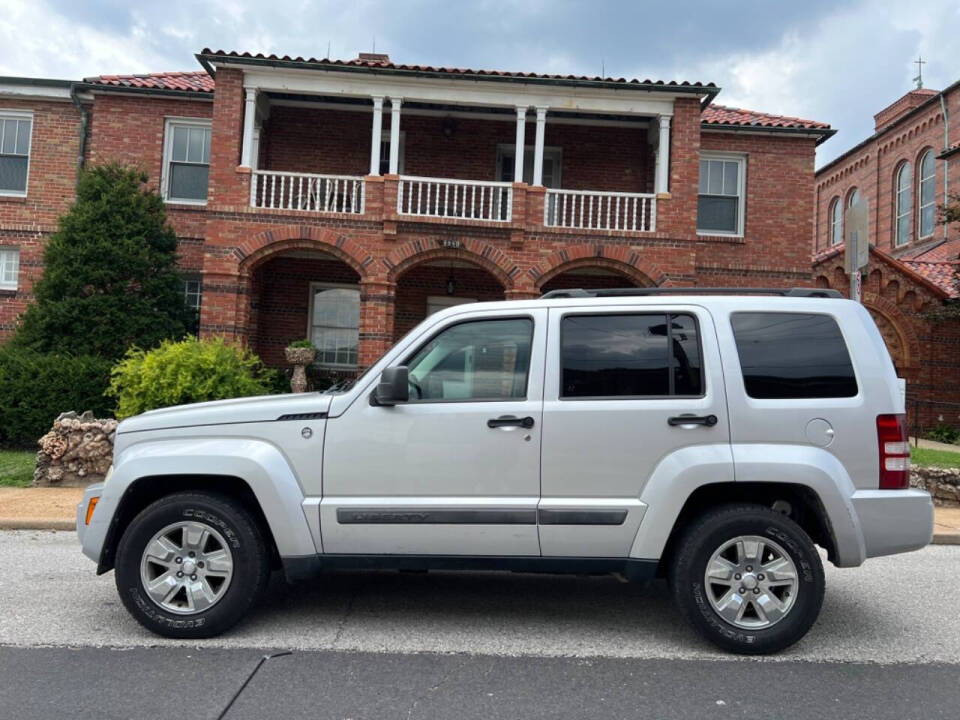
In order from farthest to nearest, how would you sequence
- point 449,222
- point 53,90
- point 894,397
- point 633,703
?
point 53,90 → point 449,222 → point 894,397 → point 633,703

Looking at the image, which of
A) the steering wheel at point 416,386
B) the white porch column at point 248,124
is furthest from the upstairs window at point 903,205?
the steering wheel at point 416,386

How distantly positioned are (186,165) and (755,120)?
1284 centimetres

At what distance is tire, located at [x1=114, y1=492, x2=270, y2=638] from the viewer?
14.1 feet

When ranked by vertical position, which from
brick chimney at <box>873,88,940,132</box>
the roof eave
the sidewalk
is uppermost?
brick chimney at <box>873,88,940,132</box>

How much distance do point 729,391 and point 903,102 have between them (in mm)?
30604

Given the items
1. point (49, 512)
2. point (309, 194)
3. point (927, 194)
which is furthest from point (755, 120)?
point (49, 512)

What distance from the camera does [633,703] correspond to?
11.8 ft

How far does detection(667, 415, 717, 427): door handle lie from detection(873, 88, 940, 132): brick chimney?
2897 cm

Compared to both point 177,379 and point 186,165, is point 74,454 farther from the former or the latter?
point 186,165

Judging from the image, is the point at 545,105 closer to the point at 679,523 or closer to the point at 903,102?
the point at 679,523

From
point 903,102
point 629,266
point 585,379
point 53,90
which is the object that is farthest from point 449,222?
point 903,102

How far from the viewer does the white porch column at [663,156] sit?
48.7 ft

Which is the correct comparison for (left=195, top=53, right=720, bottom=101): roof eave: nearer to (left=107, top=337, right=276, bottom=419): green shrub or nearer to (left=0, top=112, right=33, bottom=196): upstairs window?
(left=0, top=112, right=33, bottom=196): upstairs window

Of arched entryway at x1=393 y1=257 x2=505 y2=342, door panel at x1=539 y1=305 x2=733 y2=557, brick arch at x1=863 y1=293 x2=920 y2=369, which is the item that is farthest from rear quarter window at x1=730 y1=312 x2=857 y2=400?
brick arch at x1=863 y1=293 x2=920 y2=369
